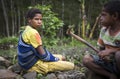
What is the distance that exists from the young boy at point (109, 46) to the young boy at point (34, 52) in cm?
204

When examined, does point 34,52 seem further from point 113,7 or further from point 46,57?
point 113,7

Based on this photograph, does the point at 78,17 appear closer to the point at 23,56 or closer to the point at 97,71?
the point at 23,56

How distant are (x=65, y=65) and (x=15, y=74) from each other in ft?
2.49

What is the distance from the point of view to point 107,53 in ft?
7.29

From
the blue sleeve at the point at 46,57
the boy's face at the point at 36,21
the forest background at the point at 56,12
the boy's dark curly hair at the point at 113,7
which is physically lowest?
the forest background at the point at 56,12

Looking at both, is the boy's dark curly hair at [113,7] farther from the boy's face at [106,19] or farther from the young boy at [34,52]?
the young boy at [34,52]

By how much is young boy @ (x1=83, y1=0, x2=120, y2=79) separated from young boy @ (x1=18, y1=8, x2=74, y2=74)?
204cm

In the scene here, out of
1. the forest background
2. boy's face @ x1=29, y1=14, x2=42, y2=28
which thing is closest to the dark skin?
boy's face @ x1=29, y1=14, x2=42, y2=28

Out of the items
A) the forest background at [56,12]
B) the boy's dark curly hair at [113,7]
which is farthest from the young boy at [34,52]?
the forest background at [56,12]

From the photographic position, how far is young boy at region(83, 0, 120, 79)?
2209 mm

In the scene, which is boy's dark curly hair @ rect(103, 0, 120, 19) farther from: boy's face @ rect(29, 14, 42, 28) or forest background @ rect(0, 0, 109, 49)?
forest background @ rect(0, 0, 109, 49)

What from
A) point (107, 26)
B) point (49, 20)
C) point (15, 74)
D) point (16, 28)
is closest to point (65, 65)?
point (15, 74)

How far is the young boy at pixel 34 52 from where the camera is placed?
434cm

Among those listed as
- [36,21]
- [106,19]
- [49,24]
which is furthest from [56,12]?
[106,19]
